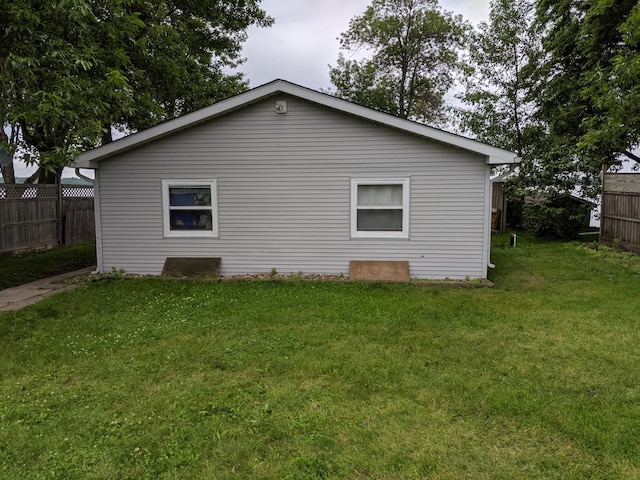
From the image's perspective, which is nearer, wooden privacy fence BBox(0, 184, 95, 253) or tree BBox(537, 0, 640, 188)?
wooden privacy fence BBox(0, 184, 95, 253)

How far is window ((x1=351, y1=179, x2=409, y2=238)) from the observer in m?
8.09

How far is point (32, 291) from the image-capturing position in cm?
739

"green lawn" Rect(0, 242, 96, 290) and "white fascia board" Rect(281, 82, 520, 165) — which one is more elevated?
"white fascia board" Rect(281, 82, 520, 165)

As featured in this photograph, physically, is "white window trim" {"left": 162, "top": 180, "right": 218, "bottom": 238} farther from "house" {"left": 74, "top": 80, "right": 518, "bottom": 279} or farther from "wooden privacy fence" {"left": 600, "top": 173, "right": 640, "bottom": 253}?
"wooden privacy fence" {"left": 600, "top": 173, "right": 640, "bottom": 253}

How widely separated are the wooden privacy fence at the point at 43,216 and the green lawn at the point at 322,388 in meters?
5.79

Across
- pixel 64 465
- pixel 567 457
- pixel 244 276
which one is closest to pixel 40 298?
pixel 244 276

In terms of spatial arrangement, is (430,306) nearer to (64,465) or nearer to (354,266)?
(354,266)

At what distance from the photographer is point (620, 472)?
2.52 metres

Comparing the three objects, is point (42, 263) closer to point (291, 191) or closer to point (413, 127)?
point (291, 191)

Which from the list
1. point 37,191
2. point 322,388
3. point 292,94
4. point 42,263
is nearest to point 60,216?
point 37,191

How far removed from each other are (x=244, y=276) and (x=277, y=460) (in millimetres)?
5792

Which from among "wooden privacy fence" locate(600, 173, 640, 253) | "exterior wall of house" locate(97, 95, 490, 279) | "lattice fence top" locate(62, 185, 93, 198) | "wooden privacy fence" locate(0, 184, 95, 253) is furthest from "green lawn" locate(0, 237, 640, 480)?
"lattice fence top" locate(62, 185, 93, 198)

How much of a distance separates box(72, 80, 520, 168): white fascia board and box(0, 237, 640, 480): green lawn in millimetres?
2628

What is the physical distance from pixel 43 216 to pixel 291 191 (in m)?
7.94
